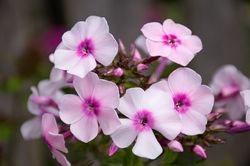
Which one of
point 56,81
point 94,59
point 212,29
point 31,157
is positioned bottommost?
point 31,157

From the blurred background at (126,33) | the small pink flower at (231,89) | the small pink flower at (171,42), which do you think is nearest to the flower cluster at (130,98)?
the small pink flower at (171,42)

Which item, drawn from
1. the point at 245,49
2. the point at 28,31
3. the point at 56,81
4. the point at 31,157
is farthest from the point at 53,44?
the point at 56,81

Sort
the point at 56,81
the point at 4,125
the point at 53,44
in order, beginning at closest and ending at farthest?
the point at 56,81 < the point at 4,125 < the point at 53,44

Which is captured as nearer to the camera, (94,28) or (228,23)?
(94,28)

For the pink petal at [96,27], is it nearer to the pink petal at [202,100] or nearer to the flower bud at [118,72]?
the flower bud at [118,72]

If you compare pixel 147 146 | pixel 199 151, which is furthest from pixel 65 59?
pixel 199 151

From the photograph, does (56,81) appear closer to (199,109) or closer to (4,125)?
(199,109)
